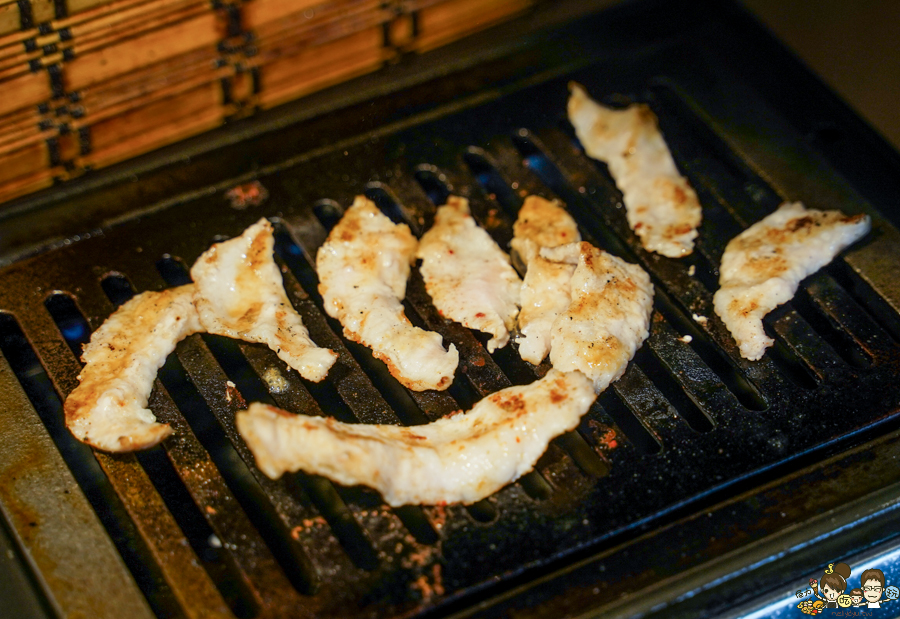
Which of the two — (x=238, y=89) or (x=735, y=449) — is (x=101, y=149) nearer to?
(x=238, y=89)

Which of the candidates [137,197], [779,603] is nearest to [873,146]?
[779,603]

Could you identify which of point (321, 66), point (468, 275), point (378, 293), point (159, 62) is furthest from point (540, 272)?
point (159, 62)

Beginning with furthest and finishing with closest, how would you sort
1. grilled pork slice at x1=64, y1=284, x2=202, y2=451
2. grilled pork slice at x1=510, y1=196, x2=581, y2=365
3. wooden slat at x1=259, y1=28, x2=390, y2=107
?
wooden slat at x1=259, y1=28, x2=390, y2=107 < grilled pork slice at x1=510, y1=196, x2=581, y2=365 < grilled pork slice at x1=64, y1=284, x2=202, y2=451

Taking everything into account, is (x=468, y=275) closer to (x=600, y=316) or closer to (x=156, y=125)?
(x=600, y=316)

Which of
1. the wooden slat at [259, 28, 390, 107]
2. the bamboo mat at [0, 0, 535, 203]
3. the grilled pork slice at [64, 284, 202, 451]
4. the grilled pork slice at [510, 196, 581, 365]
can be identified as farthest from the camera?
the wooden slat at [259, 28, 390, 107]

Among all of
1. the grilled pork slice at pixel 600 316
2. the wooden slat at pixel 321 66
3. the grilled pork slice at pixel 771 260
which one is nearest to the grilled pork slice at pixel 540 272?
the grilled pork slice at pixel 600 316

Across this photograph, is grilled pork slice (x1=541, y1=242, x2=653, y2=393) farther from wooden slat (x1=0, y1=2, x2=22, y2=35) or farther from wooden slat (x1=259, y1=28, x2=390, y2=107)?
wooden slat (x1=0, y1=2, x2=22, y2=35)

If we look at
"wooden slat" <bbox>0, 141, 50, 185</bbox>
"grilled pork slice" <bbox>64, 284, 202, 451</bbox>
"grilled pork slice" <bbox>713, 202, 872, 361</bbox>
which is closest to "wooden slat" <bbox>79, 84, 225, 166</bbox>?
"wooden slat" <bbox>0, 141, 50, 185</bbox>

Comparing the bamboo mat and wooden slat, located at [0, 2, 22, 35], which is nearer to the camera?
wooden slat, located at [0, 2, 22, 35]
